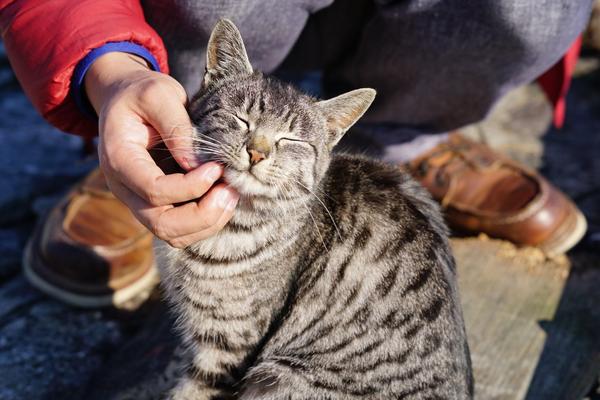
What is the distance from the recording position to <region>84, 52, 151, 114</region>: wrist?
5.33ft

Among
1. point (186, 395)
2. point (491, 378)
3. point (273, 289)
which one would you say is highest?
point (273, 289)

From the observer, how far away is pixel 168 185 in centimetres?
146

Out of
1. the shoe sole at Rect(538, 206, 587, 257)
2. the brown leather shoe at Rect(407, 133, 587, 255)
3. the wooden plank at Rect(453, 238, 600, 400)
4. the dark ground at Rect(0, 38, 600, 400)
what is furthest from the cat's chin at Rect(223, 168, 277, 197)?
the shoe sole at Rect(538, 206, 587, 257)

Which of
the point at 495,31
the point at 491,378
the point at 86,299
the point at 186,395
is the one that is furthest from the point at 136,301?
the point at 495,31

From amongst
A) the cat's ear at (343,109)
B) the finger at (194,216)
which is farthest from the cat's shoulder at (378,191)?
the finger at (194,216)

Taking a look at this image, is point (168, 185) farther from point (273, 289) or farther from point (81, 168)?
point (81, 168)

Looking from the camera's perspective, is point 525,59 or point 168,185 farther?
point 525,59

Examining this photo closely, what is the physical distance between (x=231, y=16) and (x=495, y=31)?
0.84 metres

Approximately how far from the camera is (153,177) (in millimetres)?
1461

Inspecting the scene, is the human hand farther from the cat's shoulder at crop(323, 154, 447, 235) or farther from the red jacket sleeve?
the cat's shoulder at crop(323, 154, 447, 235)

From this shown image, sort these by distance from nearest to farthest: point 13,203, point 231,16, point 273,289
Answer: point 273,289 < point 231,16 < point 13,203

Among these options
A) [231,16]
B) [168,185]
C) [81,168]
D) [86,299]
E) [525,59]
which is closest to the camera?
[168,185]

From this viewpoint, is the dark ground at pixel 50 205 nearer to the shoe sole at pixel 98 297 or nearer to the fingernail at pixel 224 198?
the shoe sole at pixel 98 297

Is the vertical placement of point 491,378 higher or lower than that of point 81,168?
higher
